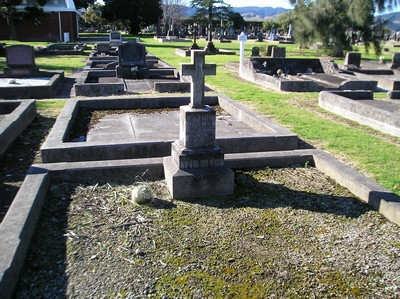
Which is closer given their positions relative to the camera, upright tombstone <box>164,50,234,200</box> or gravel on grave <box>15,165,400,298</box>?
gravel on grave <box>15,165,400,298</box>

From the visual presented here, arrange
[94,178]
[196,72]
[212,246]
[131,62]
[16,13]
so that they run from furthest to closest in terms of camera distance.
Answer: [16,13] < [131,62] < [94,178] < [196,72] < [212,246]

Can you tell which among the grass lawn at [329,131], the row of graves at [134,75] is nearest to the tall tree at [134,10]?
the row of graves at [134,75]

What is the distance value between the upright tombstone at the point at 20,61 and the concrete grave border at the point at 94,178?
37.4 feet

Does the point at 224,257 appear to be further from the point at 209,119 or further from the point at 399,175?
the point at 399,175

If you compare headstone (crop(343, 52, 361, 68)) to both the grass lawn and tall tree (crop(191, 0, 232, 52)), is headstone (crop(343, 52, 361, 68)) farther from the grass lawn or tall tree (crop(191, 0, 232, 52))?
tall tree (crop(191, 0, 232, 52))

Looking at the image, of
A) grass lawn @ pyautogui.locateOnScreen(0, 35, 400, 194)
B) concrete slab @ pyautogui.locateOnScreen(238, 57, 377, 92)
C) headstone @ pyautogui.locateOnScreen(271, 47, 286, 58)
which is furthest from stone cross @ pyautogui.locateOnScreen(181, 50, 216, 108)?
headstone @ pyautogui.locateOnScreen(271, 47, 286, 58)

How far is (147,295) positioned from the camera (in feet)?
10.1

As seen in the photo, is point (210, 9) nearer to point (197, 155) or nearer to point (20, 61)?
point (20, 61)

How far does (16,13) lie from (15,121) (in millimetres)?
37978

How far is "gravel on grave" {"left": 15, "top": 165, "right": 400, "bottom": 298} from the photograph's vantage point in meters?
3.20

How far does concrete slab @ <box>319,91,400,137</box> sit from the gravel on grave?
439 cm

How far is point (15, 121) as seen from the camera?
288 inches

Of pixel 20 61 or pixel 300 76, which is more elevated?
pixel 20 61

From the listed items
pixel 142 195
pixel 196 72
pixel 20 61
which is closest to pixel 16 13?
pixel 20 61
